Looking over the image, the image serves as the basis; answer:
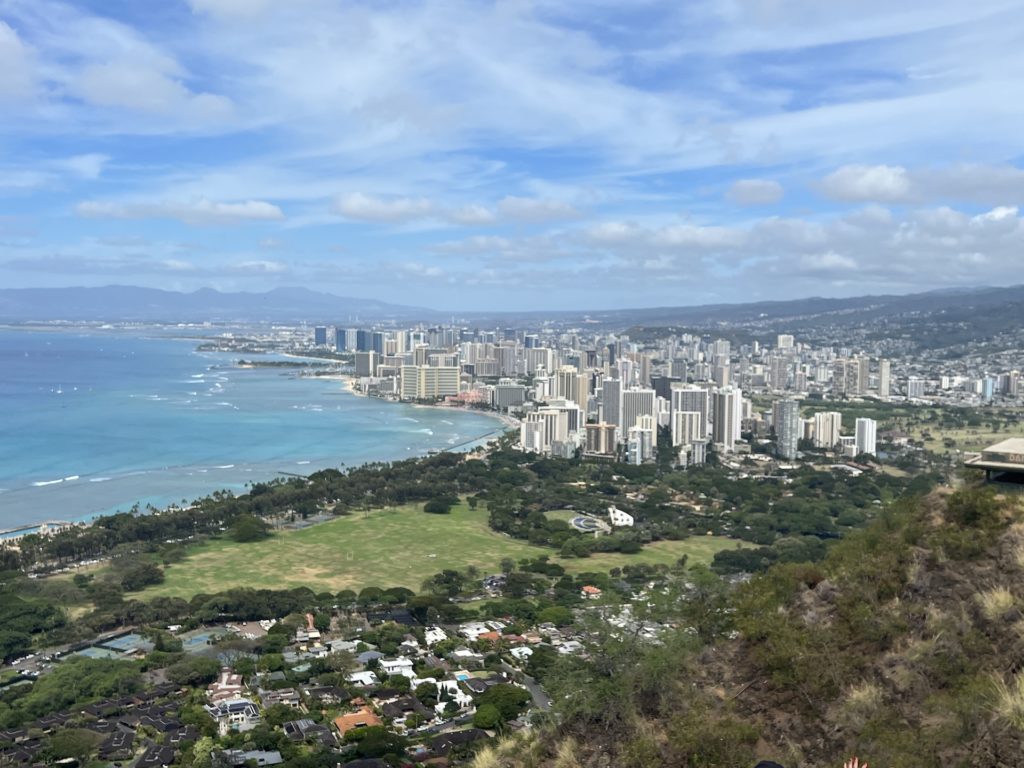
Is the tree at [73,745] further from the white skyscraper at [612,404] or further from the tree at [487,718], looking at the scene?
the white skyscraper at [612,404]

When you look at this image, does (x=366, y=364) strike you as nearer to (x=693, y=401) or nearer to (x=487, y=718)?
(x=693, y=401)

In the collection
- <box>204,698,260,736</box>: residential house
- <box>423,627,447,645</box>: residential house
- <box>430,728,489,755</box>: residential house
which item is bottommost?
<box>423,627,447,645</box>: residential house

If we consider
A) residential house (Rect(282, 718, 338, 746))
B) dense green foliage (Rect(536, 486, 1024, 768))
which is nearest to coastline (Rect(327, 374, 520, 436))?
residential house (Rect(282, 718, 338, 746))

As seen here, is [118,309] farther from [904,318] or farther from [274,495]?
[274,495]

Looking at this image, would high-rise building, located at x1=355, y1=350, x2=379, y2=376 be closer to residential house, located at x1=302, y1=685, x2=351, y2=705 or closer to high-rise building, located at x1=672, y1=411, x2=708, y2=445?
high-rise building, located at x1=672, y1=411, x2=708, y2=445

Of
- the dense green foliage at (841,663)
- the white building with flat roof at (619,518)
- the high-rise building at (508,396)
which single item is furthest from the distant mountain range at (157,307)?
the dense green foliage at (841,663)

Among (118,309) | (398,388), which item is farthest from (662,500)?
(118,309)

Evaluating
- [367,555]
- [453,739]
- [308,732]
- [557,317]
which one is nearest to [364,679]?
[308,732]
